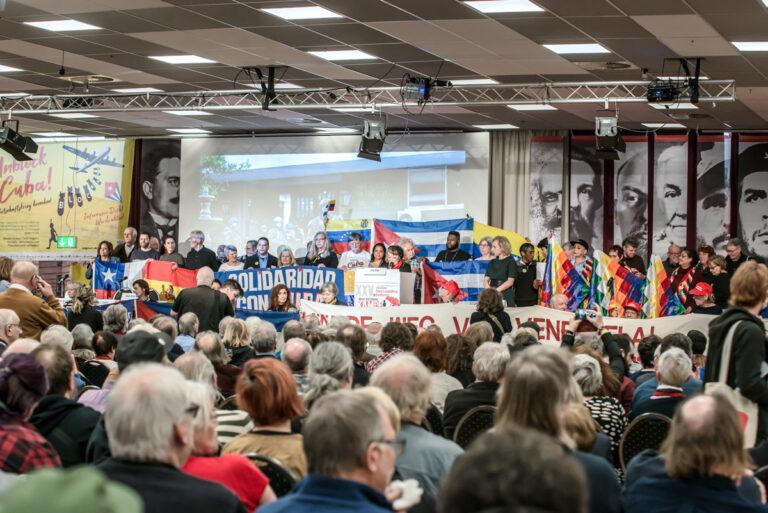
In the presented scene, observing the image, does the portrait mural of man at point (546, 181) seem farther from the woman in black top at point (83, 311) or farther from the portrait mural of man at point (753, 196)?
the woman in black top at point (83, 311)

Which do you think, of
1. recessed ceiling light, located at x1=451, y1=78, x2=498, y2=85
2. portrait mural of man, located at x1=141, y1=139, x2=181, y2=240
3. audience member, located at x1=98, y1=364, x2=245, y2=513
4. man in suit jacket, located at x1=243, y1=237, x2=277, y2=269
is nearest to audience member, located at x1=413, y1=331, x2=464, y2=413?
audience member, located at x1=98, y1=364, x2=245, y2=513

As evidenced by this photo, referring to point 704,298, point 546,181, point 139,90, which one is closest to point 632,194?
point 546,181

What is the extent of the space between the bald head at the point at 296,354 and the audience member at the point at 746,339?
2.18 metres

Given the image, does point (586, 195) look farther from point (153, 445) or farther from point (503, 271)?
point (153, 445)

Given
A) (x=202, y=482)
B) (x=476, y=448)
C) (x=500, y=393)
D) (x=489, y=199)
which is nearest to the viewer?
(x=476, y=448)

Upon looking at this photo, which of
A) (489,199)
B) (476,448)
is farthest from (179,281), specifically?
(476,448)

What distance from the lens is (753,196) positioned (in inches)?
723

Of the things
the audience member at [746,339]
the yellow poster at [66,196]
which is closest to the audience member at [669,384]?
the audience member at [746,339]

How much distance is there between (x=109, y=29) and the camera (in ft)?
38.9

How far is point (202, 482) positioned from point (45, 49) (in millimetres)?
11094

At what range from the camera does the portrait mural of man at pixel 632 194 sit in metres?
18.9

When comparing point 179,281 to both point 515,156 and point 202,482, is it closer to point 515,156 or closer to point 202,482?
point 515,156

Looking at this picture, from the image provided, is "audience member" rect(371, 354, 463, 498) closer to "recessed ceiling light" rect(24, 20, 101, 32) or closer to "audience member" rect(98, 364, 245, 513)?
"audience member" rect(98, 364, 245, 513)

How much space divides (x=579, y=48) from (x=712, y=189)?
7444 mm
